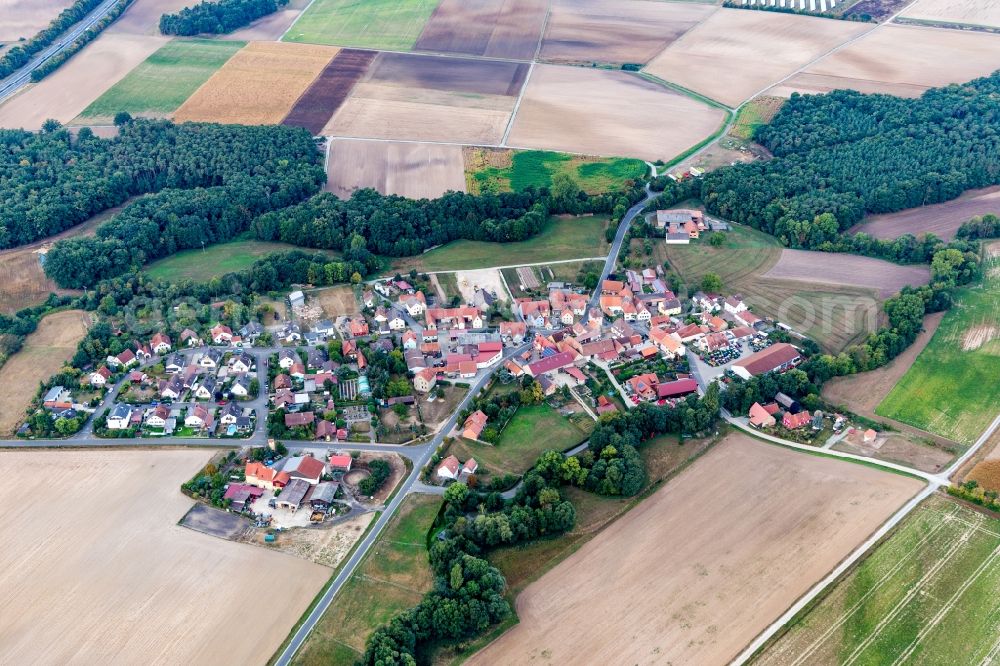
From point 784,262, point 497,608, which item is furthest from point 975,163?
point 497,608

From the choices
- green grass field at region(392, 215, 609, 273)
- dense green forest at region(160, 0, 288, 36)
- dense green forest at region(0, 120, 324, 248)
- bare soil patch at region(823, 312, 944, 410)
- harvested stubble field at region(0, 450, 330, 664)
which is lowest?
harvested stubble field at region(0, 450, 330, 664)

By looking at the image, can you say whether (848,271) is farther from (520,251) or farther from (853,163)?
(520,251)

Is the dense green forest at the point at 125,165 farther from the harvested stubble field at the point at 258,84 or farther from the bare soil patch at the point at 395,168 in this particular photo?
the harvested stubble field at the point at 258,84

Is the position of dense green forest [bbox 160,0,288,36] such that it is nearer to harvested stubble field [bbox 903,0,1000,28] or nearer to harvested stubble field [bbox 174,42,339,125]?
harvested stubble field [bbox 174,42,339,125]

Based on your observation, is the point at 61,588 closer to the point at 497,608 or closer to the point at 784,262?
the point at 497,608

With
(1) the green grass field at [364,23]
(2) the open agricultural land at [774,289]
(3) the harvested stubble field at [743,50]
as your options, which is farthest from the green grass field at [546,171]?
(1) the green grass field at [364,23]

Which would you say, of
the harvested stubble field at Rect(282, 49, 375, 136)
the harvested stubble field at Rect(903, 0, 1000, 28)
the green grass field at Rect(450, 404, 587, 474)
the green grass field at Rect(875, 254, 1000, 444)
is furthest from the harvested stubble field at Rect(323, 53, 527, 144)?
the harvested stubble field at Rect(903, 0, 1000, 28)

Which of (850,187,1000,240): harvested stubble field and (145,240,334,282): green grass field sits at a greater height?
(850,187,1000,240): harvested stubble field
